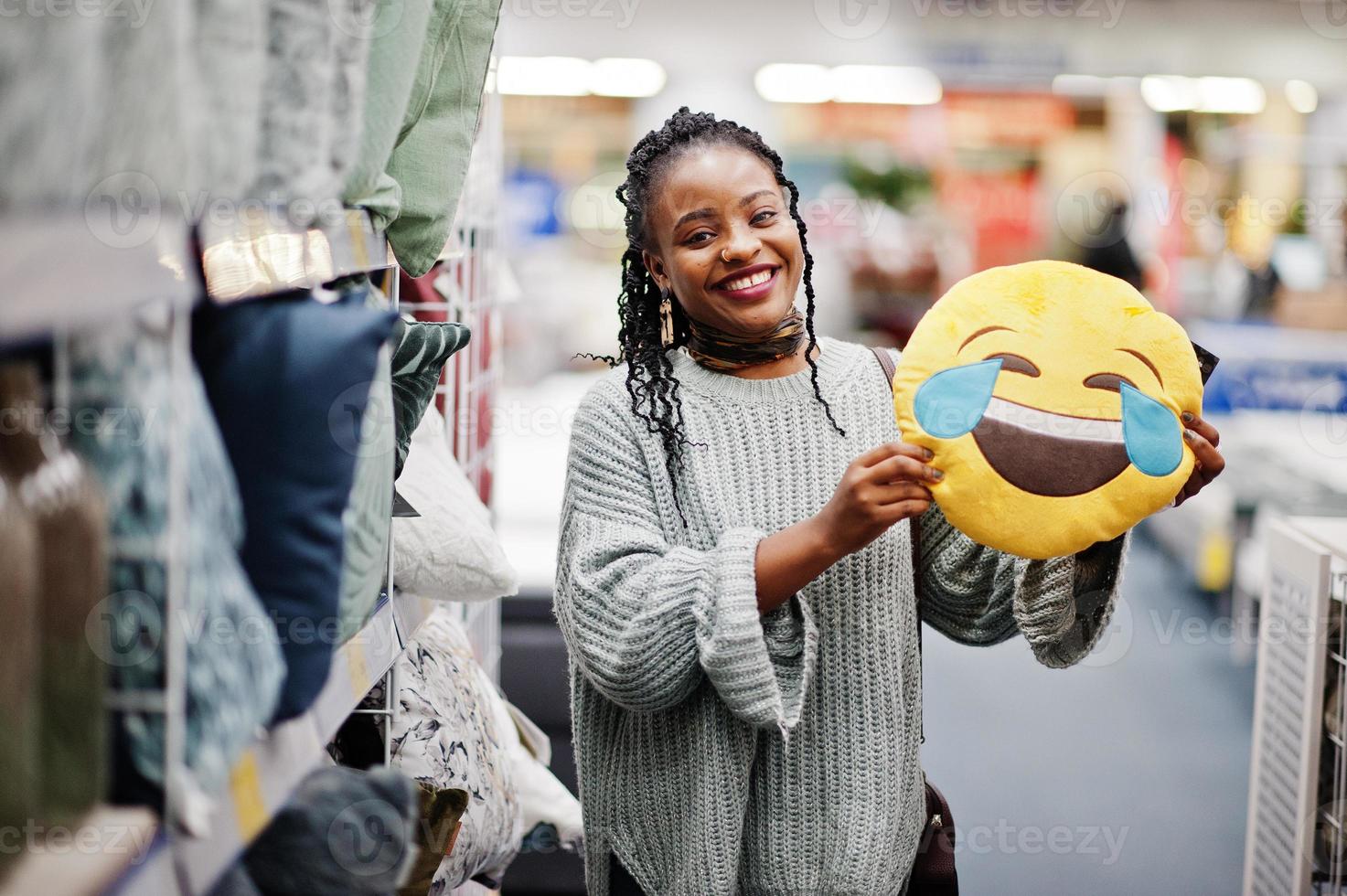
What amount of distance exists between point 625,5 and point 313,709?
242 inches

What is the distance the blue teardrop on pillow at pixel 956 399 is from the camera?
134 cm

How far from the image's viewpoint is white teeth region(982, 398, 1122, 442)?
135cm

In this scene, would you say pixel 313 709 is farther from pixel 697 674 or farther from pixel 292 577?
pixel 697 674

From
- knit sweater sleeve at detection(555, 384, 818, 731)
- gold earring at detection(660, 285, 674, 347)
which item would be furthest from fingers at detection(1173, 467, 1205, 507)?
A: gold earring at detection(660, 285, 674, 347)

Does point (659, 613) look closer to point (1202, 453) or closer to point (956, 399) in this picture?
point (956, 399)

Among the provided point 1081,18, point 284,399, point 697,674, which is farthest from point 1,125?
point 1081,18

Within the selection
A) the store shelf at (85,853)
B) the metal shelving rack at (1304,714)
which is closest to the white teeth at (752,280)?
the store shelf at (85,853)

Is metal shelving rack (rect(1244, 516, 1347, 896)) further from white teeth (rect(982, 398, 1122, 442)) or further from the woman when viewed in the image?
white teeth (rect(982, 398, 1122, 442))

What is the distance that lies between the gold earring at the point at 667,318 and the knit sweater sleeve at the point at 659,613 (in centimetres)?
21

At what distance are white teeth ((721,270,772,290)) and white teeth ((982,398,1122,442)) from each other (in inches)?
11.5

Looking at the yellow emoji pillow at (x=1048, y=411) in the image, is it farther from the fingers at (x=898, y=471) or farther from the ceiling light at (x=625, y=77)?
the ceiling light at (x=625, y=77)

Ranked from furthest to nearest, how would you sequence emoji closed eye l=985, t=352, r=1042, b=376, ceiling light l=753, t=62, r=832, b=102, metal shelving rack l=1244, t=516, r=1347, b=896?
ceiling light l=753, t=62, r=832, b=102
metal shelving rack l=1244, t=516, r=1347, b=896
emoji closed eye l=985, t=352, r=1042, b=376

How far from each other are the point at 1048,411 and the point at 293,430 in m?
0.85

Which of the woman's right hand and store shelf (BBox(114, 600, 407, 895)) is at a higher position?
the woman's right hand
